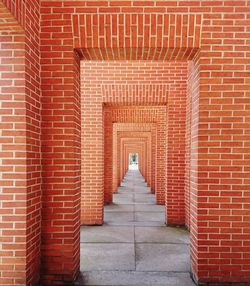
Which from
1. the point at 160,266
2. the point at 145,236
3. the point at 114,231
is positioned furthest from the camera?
the point at 114,231

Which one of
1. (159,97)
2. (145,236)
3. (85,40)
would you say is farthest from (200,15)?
(145,236)

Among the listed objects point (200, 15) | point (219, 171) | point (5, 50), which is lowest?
point (219, 171)

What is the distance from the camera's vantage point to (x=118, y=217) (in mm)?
8461

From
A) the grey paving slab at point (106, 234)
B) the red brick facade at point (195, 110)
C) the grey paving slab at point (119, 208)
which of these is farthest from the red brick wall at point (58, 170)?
the grey paving slab at point (119, 208)

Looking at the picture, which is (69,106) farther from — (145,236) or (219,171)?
(145,236)

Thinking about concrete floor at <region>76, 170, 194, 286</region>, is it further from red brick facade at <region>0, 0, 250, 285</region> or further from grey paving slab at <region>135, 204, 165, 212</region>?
grey paving slab at <region>135, 204, 165, 212</region>

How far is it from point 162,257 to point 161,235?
1.42 metres

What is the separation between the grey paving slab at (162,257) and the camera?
15.5ft

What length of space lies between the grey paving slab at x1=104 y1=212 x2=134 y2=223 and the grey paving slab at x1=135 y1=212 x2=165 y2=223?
0.19 meters

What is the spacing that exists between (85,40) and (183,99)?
3.90 metres

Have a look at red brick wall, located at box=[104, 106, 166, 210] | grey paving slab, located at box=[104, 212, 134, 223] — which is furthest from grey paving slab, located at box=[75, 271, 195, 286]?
red brick wall, located at box=[104, 106, 166, 210]

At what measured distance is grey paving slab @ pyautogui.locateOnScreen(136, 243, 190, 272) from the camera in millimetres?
4719

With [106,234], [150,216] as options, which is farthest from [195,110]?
[150,216]

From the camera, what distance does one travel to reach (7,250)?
3.50 meters
